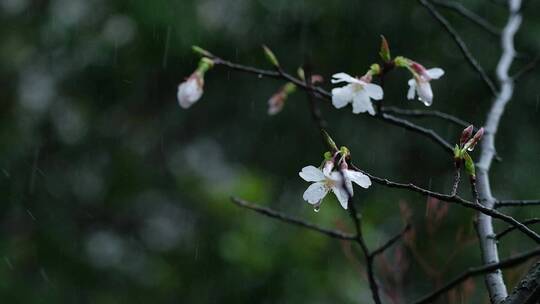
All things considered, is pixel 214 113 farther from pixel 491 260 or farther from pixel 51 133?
pixel 491 260

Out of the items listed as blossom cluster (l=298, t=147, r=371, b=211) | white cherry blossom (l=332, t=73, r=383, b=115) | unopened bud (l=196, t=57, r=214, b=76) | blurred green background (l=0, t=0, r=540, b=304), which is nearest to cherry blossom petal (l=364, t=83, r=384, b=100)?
white cherry blossom (l=332, t=73, r=383, b=115)

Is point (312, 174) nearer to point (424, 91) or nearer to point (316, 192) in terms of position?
point (316, 192)

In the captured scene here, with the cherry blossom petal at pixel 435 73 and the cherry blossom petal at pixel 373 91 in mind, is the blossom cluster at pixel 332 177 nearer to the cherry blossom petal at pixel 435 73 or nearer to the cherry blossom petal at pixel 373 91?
the cherry blossom petal at pixel 373 91

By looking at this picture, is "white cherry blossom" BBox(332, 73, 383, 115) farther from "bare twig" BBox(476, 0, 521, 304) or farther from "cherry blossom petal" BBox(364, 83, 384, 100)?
"bare twig" BBox(476, 0, 521, 304)

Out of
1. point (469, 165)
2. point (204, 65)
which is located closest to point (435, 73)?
point (469, 165)

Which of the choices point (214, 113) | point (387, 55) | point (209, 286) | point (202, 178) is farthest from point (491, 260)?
point (214, 113)

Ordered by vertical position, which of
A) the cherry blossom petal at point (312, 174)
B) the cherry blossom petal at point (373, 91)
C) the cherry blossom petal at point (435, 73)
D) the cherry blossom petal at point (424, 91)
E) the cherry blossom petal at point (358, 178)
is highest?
the cherry blossom petal at point (435, 73)

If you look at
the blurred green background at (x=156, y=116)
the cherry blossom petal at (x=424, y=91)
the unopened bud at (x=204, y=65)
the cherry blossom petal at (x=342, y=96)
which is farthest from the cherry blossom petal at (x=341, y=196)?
the blurred green background at (x=156, y=116)

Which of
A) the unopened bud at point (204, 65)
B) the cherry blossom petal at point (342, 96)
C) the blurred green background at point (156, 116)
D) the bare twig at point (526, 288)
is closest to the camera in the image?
the bare twig at point (526, 288)
